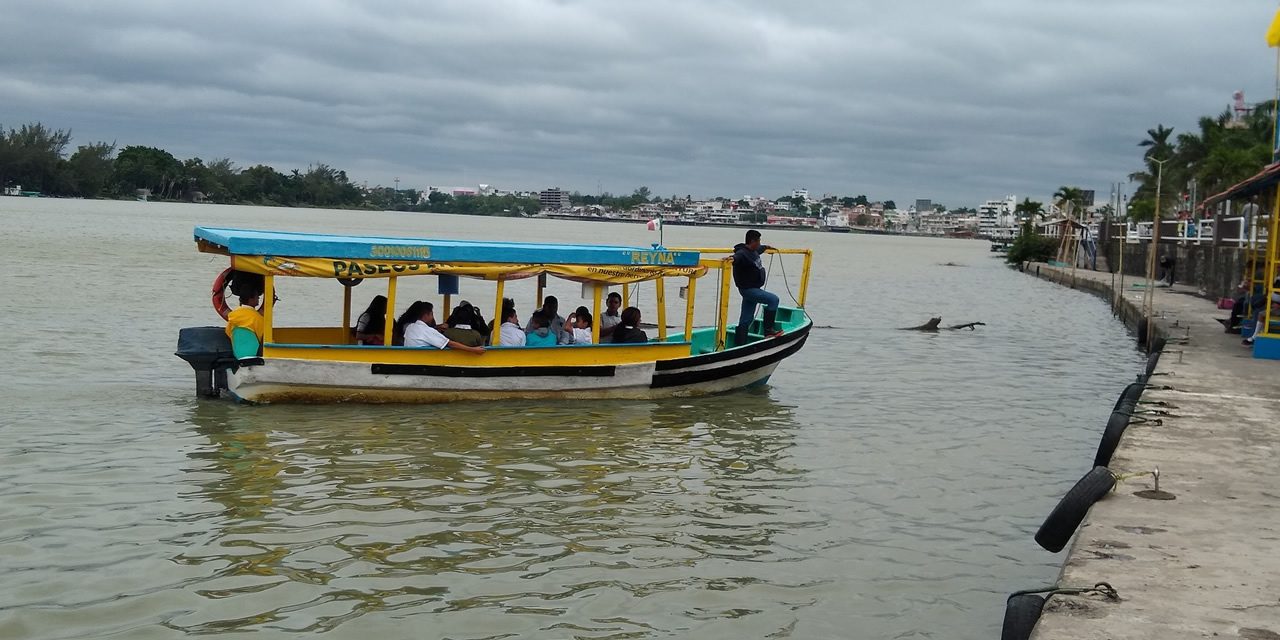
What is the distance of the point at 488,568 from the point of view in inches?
316

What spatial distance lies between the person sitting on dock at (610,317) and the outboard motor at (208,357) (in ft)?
15.6

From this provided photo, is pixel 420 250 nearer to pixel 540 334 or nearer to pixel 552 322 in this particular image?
pixel 540 334

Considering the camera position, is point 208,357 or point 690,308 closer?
point 208,357

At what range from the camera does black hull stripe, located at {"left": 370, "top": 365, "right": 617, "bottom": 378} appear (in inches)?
544

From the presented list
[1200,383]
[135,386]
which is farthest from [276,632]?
[1200,383]

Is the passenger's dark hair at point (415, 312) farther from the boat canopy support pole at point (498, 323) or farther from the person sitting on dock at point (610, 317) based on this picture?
the person sitting on dock at point (610, 317)

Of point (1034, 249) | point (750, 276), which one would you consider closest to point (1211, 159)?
point (1034, 249)

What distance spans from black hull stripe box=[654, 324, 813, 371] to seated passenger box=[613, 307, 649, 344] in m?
0.57

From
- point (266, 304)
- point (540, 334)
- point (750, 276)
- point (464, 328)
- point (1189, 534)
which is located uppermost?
point (750, 276)

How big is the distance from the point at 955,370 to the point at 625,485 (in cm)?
1133

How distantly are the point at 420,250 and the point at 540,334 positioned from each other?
2.08 m

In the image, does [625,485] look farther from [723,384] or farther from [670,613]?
[723,384]

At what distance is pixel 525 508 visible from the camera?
380 inches

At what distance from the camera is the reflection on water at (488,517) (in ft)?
24.2
